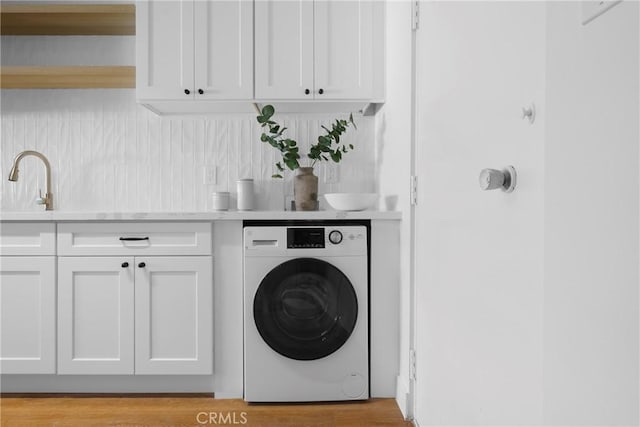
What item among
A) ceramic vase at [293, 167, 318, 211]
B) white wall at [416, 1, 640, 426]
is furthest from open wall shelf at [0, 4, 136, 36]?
white wall at [416, 1, 640, 426]

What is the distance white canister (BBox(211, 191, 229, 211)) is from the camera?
269cm

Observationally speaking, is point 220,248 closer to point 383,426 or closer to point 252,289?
point 252,289

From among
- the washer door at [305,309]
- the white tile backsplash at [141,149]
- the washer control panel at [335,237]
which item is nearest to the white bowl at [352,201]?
the washer control panel at [335,237]

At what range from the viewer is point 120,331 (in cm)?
223

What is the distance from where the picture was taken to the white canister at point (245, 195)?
268 cm

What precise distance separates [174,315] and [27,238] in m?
0.79

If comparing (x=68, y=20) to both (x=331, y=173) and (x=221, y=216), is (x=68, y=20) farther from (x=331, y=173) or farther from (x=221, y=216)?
(x=331, y=173)

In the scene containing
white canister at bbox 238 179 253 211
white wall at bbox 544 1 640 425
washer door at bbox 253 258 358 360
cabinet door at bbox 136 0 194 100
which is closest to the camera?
white wall at bbox 544 1 640 425

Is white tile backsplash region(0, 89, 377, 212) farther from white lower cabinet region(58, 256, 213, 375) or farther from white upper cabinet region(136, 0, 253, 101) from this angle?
white lower cabinet region(58, 256, 213, 375)

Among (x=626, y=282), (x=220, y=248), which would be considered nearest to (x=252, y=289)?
(x=220, y=248)

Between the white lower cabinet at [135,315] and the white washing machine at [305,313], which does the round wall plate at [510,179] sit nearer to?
the white washing machine at [305,313]

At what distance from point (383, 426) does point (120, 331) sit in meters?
1.26

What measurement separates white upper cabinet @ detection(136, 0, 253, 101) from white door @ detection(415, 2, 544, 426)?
105cm
